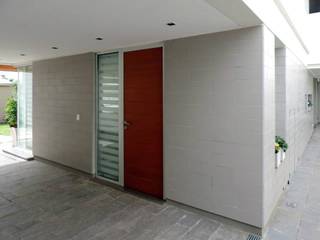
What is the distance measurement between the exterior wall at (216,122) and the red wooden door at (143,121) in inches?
7.2

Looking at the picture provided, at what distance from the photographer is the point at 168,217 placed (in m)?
2.96

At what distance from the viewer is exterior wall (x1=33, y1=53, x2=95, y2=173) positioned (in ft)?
14.5

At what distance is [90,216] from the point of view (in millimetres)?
3000

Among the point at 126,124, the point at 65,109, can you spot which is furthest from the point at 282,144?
the point at 65,109

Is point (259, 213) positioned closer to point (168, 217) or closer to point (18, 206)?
point (168, 217)

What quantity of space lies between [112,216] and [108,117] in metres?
1.71

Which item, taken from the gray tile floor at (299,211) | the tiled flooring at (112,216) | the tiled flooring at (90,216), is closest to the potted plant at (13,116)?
the tiled flooring at (112,216)

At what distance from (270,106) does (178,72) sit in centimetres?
117

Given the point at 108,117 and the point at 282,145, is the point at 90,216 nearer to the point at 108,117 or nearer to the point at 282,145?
the point at 108,117

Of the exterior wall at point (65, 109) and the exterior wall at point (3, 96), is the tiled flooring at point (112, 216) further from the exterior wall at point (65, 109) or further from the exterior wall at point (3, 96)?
the exterior wall at point (3, 96)

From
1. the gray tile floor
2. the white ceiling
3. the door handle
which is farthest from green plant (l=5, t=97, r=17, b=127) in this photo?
the gray tile floor

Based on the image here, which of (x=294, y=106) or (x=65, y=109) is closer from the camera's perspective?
(x=294, y=106)

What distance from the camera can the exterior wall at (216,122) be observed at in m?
2.59

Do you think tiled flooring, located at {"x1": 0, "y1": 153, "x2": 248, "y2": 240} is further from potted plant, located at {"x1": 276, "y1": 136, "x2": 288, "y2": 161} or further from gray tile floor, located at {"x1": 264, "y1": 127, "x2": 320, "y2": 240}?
potted plant, located at {"x1": 276, "y1": 136, "x2": 288, "y2": 161}
